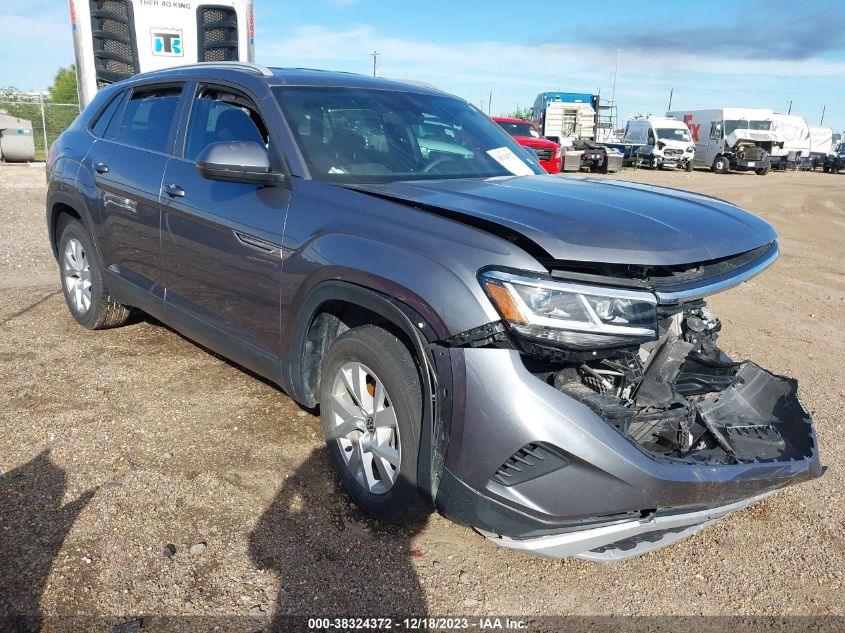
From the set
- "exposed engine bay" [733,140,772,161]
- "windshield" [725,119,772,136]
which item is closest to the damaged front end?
"exposed engine bay" [733,140,772,161]

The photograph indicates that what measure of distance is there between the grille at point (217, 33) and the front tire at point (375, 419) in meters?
7.55

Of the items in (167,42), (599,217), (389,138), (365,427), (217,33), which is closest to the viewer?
(599,217)

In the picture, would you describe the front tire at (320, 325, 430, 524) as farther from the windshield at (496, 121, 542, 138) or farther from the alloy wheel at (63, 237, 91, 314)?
the windshield at (496, 121, 542, 138)

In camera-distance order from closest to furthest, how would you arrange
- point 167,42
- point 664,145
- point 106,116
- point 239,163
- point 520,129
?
point 239,163, point 106,116, point 167,42, point 520,129, point 664,145

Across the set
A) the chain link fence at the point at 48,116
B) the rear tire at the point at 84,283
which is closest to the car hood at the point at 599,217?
the rear tire at the point at 84,283

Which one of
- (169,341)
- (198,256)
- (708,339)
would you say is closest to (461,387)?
(708,339)

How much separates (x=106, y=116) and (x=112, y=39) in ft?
16.5

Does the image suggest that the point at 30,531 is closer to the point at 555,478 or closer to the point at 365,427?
the point at 365,427

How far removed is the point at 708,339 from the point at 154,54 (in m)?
8.51

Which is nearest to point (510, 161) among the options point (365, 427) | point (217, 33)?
point (365, 427)

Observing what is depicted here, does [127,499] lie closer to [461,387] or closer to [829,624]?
[461,387]

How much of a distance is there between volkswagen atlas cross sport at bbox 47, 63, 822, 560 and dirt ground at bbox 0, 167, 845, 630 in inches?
10.8

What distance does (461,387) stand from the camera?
2.38 meters

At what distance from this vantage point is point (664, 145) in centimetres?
3234
